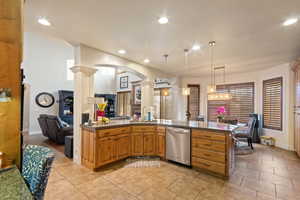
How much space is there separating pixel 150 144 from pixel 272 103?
4.51 meters

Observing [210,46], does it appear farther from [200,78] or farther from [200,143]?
[200,78]

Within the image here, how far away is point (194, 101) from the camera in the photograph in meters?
6.94

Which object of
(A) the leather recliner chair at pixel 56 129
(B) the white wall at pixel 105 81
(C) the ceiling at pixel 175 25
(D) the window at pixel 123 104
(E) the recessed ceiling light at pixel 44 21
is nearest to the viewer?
(C) the ceiling at pixel 175 25

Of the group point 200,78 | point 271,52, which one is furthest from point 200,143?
point 200,78

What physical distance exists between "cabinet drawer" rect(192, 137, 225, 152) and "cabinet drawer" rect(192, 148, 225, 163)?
76 millimetres

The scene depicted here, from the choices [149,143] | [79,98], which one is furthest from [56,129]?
[149,143]

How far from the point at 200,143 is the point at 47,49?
8167 mm

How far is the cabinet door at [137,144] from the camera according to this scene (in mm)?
3640

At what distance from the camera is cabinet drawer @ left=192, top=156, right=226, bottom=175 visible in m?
2.75

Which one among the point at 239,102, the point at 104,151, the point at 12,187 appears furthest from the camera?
the point at 239,102

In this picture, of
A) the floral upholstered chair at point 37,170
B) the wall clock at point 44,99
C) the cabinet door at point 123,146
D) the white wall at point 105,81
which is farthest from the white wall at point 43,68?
the floral upholstered chair at point 37,170

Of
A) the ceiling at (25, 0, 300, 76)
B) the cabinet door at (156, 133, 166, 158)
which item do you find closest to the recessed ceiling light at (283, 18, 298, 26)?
the ceiling at (25, 0, 300, 76)

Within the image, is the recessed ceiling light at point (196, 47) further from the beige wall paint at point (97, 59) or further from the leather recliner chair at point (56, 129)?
the leather recliner chair at point (56, 129)

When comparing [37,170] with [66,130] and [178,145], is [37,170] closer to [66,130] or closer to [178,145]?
[178,145]
